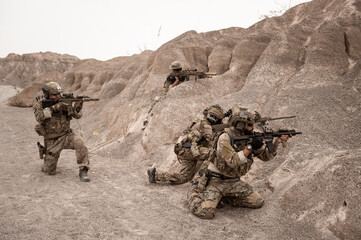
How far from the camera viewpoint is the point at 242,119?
453cm

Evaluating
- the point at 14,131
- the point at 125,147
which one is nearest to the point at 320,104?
the point at 125,147

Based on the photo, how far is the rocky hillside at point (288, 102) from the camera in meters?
4.20

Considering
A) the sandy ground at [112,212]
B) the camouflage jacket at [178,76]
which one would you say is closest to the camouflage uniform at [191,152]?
the sandy ground at [112,212]

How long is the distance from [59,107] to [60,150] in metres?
Result: 0.93

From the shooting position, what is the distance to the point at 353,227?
3.49m

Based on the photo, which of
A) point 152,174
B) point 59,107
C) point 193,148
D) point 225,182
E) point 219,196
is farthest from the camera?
point 59,107

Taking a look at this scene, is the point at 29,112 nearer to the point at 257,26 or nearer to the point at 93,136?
the point at 93,136

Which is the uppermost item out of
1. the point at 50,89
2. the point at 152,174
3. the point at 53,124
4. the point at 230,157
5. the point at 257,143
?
the point at 50,89

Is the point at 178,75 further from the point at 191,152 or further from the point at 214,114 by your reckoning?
the point at 191,152

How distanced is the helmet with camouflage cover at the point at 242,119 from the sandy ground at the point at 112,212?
1.26 m

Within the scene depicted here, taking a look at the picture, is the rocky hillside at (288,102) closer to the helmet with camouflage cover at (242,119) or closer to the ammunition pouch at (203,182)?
the ammunition pouch at (203,182)

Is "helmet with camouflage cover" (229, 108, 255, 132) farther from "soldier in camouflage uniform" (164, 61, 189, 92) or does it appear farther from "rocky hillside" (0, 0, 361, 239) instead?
"soldier in camouflage uniform" (164, 61, 189, 92)

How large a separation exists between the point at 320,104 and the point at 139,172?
4.40 metres

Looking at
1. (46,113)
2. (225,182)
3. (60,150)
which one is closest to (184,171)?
(225,182)
